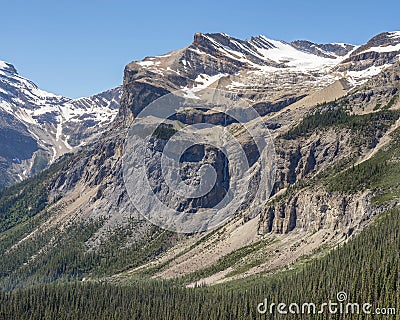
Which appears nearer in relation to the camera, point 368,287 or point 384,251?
point 368,287

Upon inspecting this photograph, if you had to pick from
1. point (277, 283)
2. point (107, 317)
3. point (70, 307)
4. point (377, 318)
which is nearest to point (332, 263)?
point (277, 283)

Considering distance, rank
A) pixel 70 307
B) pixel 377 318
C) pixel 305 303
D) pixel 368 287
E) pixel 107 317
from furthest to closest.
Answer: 1. pixel 70 307
2. pixel 107 317
3. pixel 305 303
4. pixel 368 287
5. pixel 377 318

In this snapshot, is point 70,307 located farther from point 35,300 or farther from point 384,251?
point 384,251

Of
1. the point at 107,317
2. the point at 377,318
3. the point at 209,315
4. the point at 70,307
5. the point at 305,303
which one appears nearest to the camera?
the point at 377,318

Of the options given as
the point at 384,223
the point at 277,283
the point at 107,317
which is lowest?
the point at 107,317

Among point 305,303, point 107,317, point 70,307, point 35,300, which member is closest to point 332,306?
point 305,303

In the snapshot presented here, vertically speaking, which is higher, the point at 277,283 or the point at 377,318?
the point at 277,283
